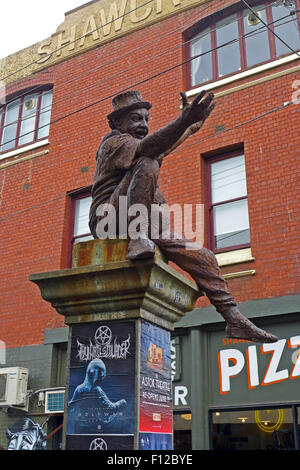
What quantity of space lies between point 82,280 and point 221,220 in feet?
21.0

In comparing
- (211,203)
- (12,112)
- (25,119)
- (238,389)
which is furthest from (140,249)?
(12,112)

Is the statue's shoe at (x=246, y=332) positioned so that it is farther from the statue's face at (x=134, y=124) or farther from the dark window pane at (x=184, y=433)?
the dark window pane at (x=184, y=433)

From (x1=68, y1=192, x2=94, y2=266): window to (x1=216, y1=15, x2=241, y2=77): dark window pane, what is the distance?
3.96 meters

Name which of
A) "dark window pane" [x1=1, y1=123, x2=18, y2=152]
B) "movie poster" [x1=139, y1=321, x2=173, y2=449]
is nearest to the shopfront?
"movie poster" [x1=139, y1=321, x2=173, y2=449]

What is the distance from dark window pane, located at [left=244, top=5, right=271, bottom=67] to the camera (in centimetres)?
1055

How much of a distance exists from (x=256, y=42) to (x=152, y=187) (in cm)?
806

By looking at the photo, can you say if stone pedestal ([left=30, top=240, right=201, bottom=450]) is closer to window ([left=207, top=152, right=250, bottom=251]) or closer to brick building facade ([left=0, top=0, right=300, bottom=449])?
brick building facade ([left=0, top=0, right=300, bottom=449])

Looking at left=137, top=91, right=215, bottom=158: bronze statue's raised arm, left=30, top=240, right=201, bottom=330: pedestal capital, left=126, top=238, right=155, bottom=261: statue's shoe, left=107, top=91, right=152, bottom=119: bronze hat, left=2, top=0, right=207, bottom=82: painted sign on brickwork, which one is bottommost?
left=30, top=240, right=201, bottom=330: pedestal capital

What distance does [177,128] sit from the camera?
12.2ft

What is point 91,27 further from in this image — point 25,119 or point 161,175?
point 161,175

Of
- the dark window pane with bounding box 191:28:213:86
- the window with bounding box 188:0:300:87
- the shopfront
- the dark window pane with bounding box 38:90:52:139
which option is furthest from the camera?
the dark window pane with bounding box 38:90:52:139

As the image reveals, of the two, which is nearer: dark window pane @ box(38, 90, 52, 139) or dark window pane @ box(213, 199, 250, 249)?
dark window pane @ box(213, 199, 250, 249)

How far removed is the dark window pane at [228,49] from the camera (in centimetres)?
1092
